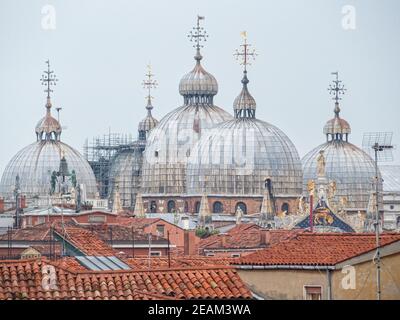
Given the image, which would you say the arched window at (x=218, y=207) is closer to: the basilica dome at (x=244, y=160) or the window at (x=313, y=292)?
the basilica dome at (x=244, y=160)

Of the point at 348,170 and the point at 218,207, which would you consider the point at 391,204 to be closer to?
the point at 348,170

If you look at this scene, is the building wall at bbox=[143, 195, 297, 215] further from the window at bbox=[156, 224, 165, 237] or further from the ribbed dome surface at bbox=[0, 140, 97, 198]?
the window at bbox=[156, 224, 165, 237]

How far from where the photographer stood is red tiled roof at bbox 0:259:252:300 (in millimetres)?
18172

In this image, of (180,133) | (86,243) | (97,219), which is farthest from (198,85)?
(86,243)

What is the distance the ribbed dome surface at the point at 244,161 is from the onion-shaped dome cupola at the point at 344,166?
2841 mm

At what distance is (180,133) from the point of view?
103 m

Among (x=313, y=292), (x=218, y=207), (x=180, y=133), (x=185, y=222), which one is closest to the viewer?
(x=313, y=292)

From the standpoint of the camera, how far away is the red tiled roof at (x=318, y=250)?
67.4 feet

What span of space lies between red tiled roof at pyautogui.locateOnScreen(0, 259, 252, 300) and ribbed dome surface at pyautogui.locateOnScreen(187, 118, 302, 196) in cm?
7748

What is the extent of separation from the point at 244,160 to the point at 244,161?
0.04m

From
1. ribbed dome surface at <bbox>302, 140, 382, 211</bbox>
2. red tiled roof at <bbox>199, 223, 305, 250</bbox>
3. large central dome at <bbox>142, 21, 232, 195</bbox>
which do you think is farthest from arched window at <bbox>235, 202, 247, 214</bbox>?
red tiled roof at <bbox>199, 223, 305, 250</bbox>

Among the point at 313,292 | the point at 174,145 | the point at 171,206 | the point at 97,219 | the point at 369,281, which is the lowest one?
the point at 313,292
